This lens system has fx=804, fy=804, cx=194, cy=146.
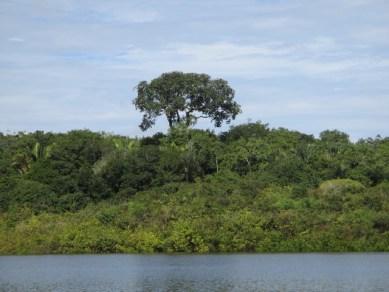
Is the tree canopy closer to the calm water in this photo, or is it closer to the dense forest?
the dense forest

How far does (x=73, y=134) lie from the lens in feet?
266

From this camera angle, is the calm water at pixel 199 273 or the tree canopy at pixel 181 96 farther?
the tree canopy at pixel 181 96

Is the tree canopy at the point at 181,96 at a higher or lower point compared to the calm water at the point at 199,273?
higher

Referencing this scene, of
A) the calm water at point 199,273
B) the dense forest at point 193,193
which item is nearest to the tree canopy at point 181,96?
the dense forest at point 193,193

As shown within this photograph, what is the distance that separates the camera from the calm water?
1527 inches

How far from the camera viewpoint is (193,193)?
2675 inches

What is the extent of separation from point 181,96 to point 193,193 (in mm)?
15328

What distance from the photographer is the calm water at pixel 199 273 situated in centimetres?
3878

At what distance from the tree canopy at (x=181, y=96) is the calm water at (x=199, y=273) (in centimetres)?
2318

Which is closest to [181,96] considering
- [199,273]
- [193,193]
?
[193,193]

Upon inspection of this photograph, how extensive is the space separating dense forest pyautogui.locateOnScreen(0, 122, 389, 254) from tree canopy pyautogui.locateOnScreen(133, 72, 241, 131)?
7.11 ft

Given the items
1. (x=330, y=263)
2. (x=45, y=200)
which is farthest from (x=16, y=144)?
(x=330, y=263)

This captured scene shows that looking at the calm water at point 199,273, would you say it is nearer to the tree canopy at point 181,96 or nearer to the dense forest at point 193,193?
the dense forest at point 193,193

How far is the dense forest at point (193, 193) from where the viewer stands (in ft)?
203
